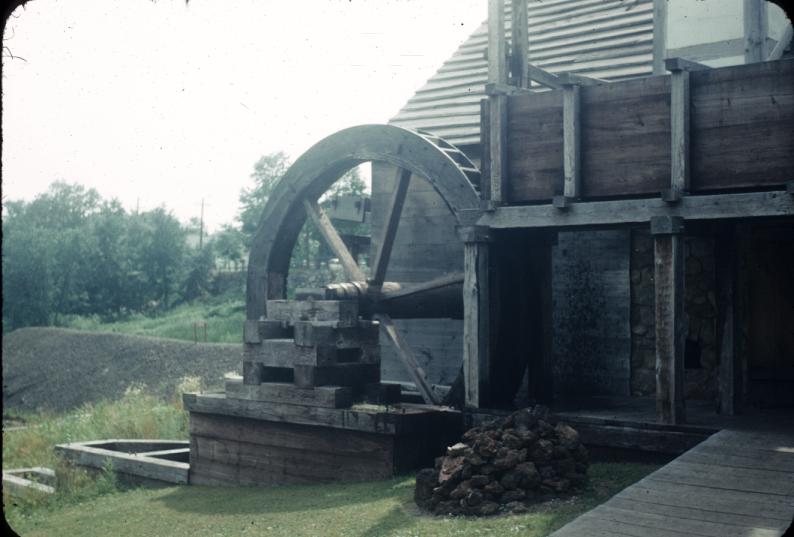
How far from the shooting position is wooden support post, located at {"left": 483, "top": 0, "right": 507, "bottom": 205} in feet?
24.5

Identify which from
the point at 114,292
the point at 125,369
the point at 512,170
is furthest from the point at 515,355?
the point at 114,292

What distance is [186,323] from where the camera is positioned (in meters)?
31.8

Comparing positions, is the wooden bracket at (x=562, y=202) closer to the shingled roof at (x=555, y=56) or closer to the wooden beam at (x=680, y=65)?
the wooden beam at (x=680, y=65)

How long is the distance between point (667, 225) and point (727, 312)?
5.19 feet

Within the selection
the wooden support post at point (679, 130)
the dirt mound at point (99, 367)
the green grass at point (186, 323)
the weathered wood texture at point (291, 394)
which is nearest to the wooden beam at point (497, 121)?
the wooden support post at point (679, 130)

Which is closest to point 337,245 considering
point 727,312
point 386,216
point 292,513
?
point 386,216

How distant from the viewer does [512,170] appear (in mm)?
7508

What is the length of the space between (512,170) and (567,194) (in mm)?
687

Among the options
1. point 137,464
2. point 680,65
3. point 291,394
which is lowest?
point 137,464

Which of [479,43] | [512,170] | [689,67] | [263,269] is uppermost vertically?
[479,43]

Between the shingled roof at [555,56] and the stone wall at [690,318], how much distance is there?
213cm

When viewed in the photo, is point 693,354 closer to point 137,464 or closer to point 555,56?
point 555,56

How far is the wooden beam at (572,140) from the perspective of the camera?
6.97m

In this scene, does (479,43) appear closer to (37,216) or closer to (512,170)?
(512,170)
